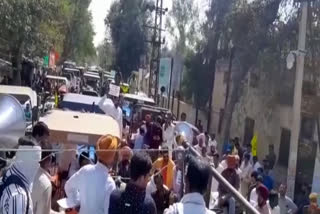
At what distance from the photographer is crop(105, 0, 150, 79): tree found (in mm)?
58375

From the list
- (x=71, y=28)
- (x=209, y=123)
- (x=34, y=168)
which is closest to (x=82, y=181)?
(x=34, y=168)

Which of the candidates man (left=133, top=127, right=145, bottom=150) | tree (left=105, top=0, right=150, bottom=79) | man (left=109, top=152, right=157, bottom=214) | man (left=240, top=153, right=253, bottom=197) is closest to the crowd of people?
man (left=109, top=152, right=157, bottom=214)

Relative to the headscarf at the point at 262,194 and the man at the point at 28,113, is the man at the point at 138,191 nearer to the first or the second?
the headscarf at the point at 262,194

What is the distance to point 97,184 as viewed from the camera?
4.92 m

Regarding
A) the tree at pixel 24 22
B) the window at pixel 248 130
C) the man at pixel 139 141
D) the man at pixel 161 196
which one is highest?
the tree at pixel 24 22

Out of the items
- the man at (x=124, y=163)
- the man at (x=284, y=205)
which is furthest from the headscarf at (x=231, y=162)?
the man at (x=284, y=205)

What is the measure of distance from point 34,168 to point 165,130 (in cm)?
1125

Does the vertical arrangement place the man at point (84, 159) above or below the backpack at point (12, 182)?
below

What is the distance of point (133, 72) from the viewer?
2360 inches

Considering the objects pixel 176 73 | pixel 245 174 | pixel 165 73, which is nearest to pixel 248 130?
pixel 245 174

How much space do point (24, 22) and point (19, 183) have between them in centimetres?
1422

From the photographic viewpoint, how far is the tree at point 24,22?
1655 cm

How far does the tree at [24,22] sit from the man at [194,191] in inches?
510

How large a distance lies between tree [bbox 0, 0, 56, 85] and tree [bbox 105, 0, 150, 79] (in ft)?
120
